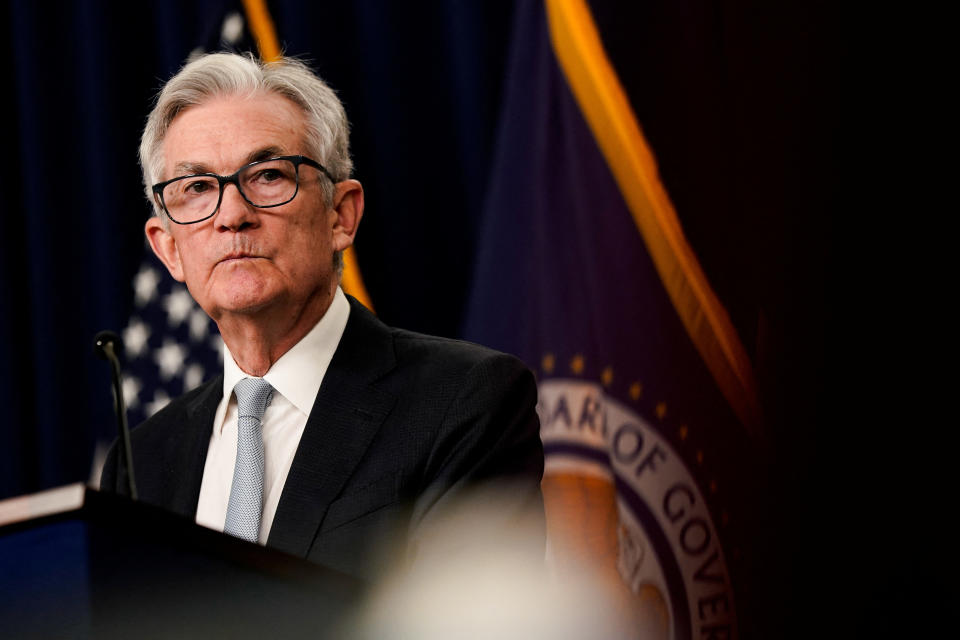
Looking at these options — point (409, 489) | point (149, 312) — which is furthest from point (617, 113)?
point (149, 312)

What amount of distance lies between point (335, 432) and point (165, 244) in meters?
0.54

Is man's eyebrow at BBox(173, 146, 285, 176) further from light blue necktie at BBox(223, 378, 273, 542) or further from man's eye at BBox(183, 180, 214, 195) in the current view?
light blue necktie at BBox(223, 378, 273, 542)

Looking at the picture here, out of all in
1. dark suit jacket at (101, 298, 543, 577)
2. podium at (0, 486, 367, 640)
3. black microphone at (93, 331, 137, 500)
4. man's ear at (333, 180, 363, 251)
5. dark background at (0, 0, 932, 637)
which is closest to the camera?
podium at (0, 486, 367, 640)

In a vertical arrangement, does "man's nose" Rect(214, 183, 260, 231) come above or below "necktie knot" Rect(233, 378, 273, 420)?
above

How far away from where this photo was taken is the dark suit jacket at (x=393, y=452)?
1510 millimetres

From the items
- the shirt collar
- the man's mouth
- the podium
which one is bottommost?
the podium

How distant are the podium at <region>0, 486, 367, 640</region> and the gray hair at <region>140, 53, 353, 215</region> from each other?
43.0 inches

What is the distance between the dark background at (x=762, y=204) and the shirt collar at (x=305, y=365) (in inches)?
34.7

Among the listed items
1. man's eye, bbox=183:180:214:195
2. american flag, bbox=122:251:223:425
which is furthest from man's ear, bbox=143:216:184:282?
american flag, bbox=122:251:223:425

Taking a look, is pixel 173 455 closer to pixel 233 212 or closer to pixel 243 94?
pixel 233 212

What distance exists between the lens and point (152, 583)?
0.80 m

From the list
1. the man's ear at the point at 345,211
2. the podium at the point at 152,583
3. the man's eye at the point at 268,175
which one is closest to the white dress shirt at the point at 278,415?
the man's ear at the point at 345,211

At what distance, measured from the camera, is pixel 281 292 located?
1722 mm

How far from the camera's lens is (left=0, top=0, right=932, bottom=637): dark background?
2107 mm
